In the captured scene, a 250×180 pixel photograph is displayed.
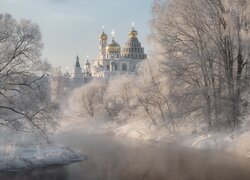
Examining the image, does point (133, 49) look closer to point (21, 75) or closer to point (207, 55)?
point (207, 55)

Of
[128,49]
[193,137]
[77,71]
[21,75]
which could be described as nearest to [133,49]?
[128,49]

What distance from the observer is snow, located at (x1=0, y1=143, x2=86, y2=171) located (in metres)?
19.2

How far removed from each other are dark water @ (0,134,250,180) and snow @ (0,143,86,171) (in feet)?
2.50

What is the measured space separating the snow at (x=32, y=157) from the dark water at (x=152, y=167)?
0.76 metres

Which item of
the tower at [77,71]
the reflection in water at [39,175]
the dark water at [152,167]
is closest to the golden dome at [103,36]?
the tower at [77,71]

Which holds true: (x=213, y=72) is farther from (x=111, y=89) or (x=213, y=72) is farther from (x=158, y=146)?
(x=111, y=89)

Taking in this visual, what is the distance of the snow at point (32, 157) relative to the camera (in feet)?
62.9

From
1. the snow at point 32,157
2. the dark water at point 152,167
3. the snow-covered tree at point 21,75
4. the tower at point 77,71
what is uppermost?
the tower at point 77,71

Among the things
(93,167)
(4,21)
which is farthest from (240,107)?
(4,21)

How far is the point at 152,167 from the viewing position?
19.8m

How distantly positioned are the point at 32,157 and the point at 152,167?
5.51 m

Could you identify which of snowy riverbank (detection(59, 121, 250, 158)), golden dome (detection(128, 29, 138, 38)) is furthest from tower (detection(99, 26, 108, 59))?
snowy riverbank (detection(59, 121, 250, 158))

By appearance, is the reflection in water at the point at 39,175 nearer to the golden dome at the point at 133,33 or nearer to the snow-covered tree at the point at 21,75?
the snow-covered tree at the point at 21,75

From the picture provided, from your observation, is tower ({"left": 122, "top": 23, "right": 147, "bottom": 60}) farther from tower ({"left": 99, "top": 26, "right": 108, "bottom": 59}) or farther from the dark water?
the dark water
